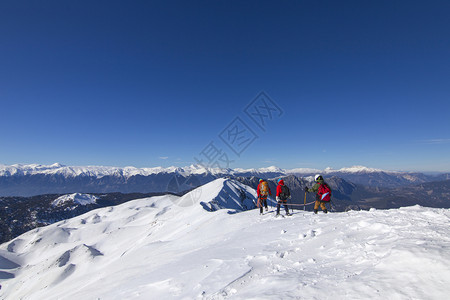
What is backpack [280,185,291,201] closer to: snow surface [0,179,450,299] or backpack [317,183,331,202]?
backpack [317,183,331,202]

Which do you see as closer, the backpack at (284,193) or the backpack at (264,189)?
the backpack at (284,193)

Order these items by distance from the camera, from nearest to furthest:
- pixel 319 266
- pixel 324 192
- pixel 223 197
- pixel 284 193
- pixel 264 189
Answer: pixel 319 266, pixel 324 192, pixel 284 193, pixel 264 189, pixel 223 197

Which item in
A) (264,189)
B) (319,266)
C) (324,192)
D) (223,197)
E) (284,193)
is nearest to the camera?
(319,266)

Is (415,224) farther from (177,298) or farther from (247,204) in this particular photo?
(247,204)

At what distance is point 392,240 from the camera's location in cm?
712

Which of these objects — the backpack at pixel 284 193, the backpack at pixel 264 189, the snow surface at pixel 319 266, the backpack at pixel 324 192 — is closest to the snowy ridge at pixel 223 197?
the backpack at pixel 264 189

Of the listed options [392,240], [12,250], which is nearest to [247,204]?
[12,250]

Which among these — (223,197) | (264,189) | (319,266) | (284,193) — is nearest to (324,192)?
(284,193)

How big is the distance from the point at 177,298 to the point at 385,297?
6302mm

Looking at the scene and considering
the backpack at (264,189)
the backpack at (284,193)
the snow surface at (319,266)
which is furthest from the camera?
the backpack at (264,189)

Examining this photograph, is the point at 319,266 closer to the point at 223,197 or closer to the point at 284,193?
the point at 284,193

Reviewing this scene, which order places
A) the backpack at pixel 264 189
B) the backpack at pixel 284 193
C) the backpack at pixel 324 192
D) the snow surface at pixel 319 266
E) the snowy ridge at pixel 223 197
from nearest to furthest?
the snow surface at pixel 319 266
the backpack at pixel 324 192
the backpack at pixel 284 193
the backpack at pixel 264 189
the snowy ridge at pixel 223 197

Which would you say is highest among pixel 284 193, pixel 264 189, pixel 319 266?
pixel 264 189

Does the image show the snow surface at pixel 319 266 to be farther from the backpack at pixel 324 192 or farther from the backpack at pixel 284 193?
the backpack at pixel 284 193
